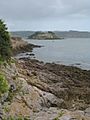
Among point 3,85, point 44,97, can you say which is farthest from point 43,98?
point 3,85

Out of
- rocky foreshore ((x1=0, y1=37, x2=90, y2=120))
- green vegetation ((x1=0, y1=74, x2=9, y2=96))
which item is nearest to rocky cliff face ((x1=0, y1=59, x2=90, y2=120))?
rocky foreshore ((x1=0, y1=37, x2=90, y2=120))

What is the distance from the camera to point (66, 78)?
40938 millimetres

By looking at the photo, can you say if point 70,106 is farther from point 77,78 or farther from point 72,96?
point 77,78

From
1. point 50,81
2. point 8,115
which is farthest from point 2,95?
point 50,81

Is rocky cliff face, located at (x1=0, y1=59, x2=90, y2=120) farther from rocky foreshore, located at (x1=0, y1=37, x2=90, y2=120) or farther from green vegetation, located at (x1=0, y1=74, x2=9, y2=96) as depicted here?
green vegetation, located at (x1=0, y1=74, x2=9, y2=96)

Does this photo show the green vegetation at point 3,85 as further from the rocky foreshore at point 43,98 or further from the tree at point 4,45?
the tree at point 4,45

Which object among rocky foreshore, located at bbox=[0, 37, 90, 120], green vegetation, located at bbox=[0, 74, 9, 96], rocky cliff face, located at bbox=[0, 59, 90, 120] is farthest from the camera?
green vegetation, located at bbox=[0, 74, 9, 96]

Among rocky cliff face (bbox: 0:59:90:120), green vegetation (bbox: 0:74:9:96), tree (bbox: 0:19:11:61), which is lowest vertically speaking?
rocky cliff face (bbox: 0:59:90:120)

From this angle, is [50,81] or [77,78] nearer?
[50,81]

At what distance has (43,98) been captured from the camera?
2958 centimetres

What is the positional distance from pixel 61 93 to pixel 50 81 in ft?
15.3

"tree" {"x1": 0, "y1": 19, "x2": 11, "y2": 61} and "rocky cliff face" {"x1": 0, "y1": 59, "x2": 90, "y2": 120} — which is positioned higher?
"tree" {"x1": 0, "y1": 19, "x2": 11, "y2": 61}

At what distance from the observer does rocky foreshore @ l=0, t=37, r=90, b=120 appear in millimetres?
24188

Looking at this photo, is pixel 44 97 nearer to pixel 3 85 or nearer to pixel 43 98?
pixel 43 98
